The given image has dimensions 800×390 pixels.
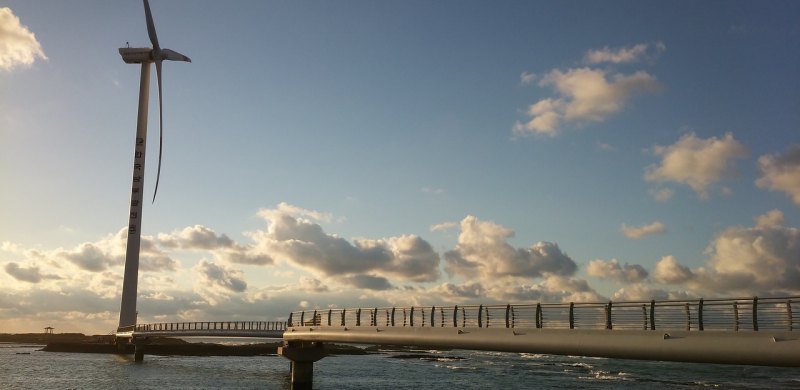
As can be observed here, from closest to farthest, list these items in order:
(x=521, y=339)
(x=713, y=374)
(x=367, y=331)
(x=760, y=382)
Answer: (x=521, y=339) → (x=367, y=331) → (x=760, y=382) → (x=713, y=374)

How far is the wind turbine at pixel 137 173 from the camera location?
12382cm

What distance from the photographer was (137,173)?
412 feet

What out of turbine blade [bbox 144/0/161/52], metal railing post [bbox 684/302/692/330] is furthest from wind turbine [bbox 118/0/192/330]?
metal railing post [bbox 684/302/692/330]

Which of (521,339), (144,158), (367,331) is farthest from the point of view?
(144,158)

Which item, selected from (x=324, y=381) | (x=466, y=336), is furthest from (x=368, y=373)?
(x=466, y=336)

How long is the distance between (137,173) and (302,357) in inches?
2725

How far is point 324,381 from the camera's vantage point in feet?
285

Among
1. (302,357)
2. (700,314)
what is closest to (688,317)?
(700,314)

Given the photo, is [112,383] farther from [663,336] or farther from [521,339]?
[663,336]

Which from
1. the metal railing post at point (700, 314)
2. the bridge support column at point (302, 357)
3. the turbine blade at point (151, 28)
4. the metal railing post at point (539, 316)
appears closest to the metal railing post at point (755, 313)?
the metal railing post at point (700, 314)

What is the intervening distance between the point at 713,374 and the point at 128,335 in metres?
100

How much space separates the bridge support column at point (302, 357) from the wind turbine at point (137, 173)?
59784 millimetres

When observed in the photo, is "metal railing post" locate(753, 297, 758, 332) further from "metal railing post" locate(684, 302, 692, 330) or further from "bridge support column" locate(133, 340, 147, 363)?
"bridge support column" locate(133, 340, 147, 363)

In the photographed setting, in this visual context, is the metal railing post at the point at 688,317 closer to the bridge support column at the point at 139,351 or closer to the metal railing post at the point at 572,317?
the metal railing post at the point at 572,317
